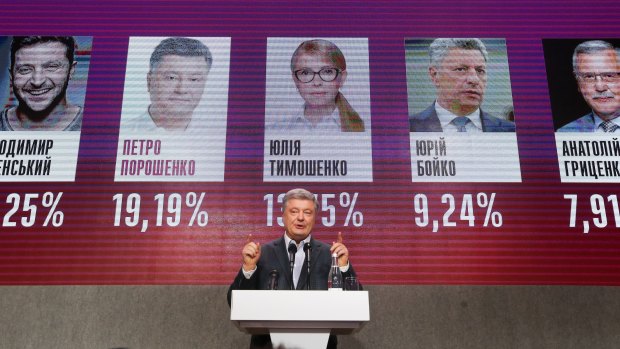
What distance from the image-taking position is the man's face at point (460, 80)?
4477mm

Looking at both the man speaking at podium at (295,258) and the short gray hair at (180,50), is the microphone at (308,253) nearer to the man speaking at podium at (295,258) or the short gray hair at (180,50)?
the man speaking at podium at (295,258)

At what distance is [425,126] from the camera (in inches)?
173

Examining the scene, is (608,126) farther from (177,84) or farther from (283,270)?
(177,84)

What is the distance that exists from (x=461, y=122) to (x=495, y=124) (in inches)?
9.5

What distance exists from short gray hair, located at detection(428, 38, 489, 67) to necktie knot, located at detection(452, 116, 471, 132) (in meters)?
0.45

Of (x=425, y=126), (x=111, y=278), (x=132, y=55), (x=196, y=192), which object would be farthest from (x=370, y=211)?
(x=132, y=55)

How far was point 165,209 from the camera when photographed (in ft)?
13.9

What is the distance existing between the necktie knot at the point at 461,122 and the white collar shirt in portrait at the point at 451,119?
13 mm

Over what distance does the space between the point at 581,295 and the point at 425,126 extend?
153 cm

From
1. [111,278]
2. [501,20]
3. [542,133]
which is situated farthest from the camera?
[501,20]

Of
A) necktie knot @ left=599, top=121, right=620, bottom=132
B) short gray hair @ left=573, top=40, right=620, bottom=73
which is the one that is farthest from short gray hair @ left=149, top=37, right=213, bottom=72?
necktie knot @ left=599, top=121, right=620, bottom=132

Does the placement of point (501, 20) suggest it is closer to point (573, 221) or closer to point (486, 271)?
point (573, 221)

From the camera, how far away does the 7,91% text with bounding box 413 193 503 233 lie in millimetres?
4227

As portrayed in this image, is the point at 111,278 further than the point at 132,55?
No
